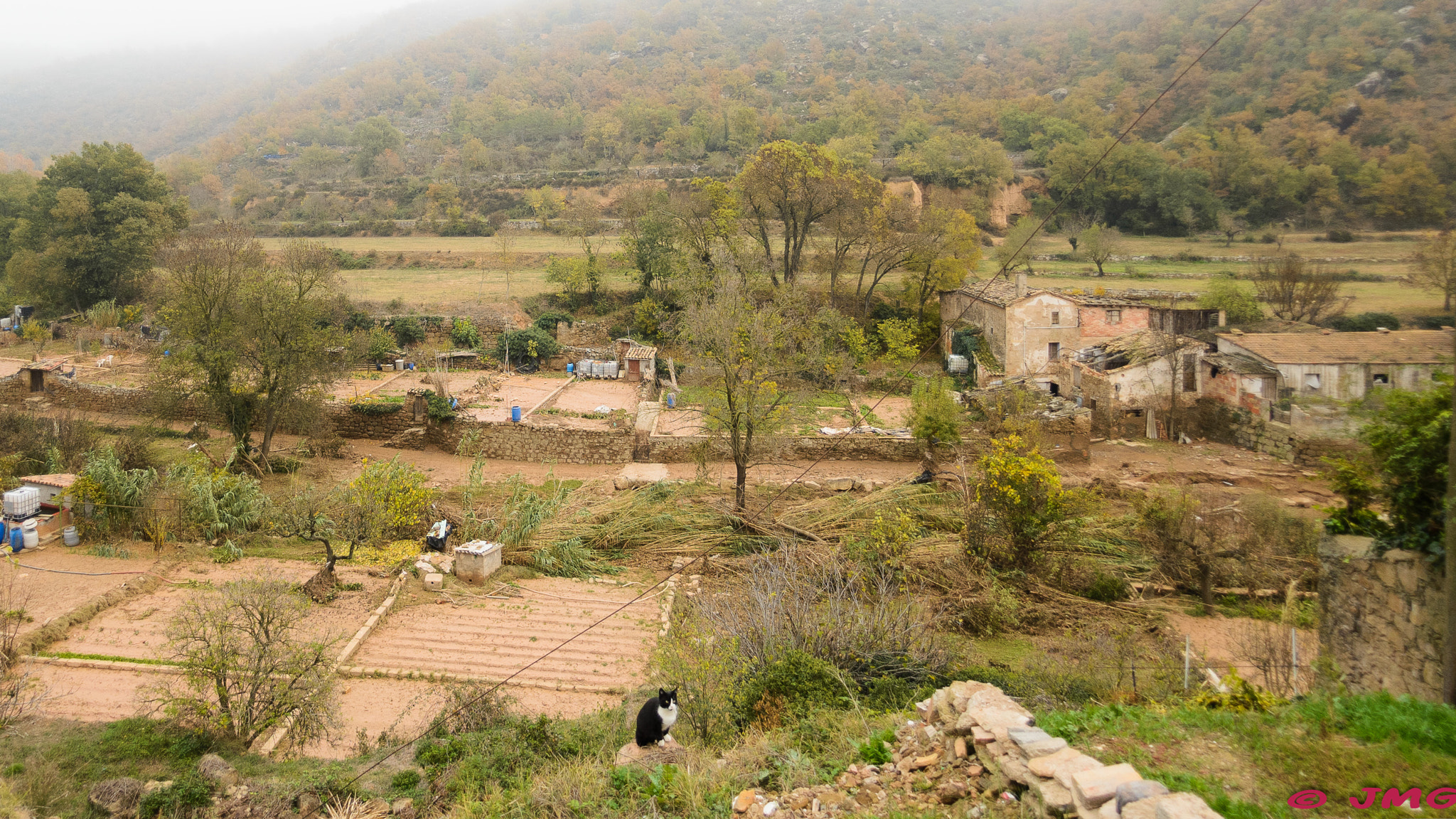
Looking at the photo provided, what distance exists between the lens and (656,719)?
7.21 metres

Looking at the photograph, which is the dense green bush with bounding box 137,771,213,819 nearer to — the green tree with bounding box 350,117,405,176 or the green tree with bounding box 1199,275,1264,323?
the green tree with bounding box 1199,275,1264,323

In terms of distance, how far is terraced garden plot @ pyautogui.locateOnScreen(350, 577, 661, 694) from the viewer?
10.3m

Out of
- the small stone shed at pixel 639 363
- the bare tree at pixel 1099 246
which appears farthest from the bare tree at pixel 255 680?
the bare tree at pixel 1099 246

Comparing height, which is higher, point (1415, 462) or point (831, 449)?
point (1415, 462)

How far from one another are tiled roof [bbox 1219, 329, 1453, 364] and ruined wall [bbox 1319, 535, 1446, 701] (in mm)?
14778

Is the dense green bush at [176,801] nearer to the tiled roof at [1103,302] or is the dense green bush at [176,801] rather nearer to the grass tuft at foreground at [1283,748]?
the grass tuft at foreground at [1283,748]

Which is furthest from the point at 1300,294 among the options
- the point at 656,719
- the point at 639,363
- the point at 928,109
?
the point at 928,109

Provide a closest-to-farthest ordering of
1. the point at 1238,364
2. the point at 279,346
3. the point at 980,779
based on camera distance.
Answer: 1. the point at 980,779
2. the point at 279,346
3. the point at 1238,364

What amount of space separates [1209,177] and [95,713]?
66.1 m

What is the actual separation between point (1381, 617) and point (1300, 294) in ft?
86.5

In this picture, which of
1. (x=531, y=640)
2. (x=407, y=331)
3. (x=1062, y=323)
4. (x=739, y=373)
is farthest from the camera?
(x=407, y=331)

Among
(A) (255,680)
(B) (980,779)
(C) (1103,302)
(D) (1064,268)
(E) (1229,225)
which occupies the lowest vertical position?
(A) (255,680)

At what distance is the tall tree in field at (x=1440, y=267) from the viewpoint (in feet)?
86.2

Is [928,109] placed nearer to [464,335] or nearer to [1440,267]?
[1440,267]
